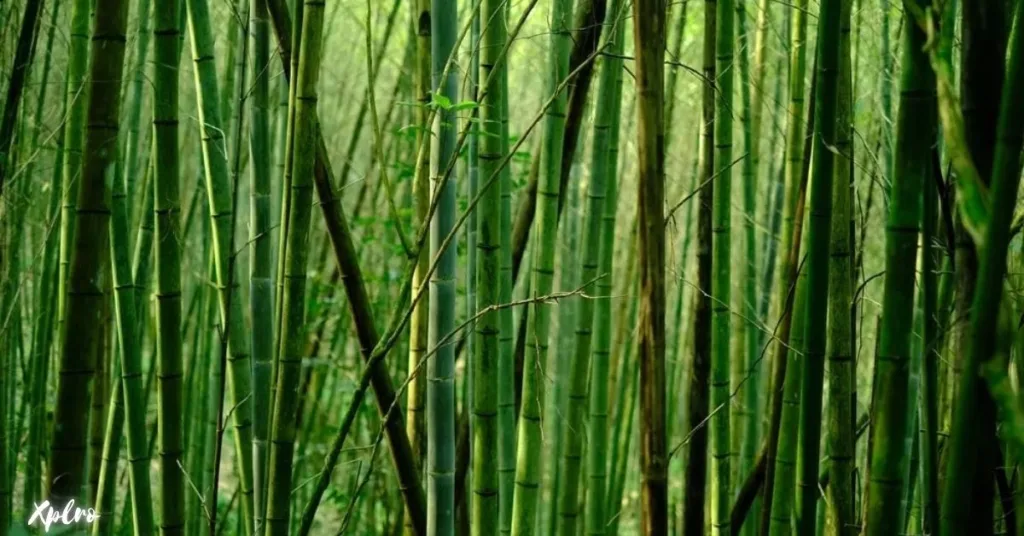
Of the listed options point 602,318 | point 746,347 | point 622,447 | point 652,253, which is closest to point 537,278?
point 602,318

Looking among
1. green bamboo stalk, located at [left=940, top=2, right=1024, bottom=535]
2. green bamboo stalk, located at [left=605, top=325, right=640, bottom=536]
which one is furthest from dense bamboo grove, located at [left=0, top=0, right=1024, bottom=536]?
green bamboo stalk, located at [left=605, top=325, right=640, bottom=536]

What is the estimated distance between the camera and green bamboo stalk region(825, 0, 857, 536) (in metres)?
1.04

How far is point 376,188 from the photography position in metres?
3.97

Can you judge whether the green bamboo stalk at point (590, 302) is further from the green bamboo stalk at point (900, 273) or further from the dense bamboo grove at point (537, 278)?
the green bamboo stalk at point (900, 273)

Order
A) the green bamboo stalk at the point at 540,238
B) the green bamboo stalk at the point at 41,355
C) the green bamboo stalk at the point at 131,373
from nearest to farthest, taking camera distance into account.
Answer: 1. the green bamboo stalk at the point at 131,373
2. the green bamboo stalk at the point at 540,238
3. the green bamboo stalk at the point at 41,355

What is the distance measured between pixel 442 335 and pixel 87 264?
45 centimetres

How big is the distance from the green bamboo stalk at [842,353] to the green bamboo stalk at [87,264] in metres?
0.78

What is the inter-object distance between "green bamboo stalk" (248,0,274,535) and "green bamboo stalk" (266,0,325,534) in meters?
0.25

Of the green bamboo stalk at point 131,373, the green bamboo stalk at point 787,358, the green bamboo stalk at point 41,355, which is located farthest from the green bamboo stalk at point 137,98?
the green bamboo stalk at point 787,358

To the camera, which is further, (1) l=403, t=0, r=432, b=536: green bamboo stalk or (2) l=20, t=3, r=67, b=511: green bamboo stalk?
(2) l=20, t=3, r=67, b=511: green bamboo stalk

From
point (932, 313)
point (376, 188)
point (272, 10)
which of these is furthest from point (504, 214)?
point (376, 188)

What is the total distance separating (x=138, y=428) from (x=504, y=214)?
64 centimetres

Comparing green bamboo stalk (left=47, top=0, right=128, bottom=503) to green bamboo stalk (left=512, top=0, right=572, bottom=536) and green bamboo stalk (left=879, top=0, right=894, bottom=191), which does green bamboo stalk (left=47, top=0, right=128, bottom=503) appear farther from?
green bamboo stalk (left=879, top=0, right=894, bottom=191)

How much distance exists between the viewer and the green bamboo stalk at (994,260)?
61 cm
